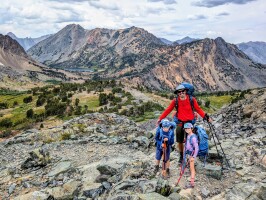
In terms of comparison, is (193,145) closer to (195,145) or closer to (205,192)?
(195,145)

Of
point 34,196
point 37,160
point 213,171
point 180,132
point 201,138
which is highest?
point 180,132

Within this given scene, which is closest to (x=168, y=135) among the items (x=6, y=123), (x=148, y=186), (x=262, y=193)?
(x=148, y=186)

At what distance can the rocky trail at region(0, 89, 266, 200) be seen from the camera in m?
12.3

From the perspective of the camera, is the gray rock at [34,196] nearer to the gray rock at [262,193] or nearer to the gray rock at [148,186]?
the gray rock at [148,186]

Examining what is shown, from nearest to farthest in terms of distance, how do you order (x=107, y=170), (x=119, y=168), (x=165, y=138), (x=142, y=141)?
1. (x=165, y=138)
2. (x=107, y=170)
3. (x=119, y=168)
4. (x=142, y=141)

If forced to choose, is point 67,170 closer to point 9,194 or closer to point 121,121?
point 9,194

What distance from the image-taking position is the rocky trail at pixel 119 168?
Result: 12.3 metres

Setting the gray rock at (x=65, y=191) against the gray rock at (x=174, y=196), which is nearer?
the gray rock at (x=174, y=196)

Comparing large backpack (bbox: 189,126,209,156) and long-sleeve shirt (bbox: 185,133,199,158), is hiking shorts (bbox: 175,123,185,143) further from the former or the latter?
long-sleeve shirt (bbox: 185,133,199,158)

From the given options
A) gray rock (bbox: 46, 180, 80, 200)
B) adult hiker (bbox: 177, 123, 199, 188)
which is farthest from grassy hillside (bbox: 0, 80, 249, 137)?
adult hiker (bbox: 177, 123, 199, 188)

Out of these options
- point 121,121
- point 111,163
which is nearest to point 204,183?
point 111,163

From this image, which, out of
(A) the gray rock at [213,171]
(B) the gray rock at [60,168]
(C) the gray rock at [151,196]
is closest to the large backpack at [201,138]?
(A) the gray rock at [213,171]

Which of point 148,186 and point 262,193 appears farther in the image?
point 148,186

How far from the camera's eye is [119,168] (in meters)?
15.4
